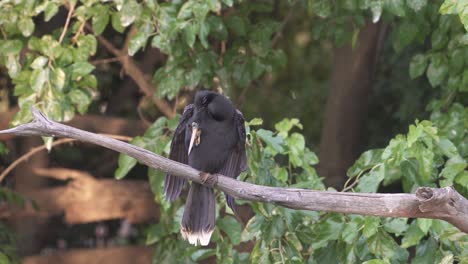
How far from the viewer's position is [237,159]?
3.46 metres

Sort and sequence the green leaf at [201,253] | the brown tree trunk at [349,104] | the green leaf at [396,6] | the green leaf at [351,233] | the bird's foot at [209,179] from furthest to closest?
the brown tree trunk at [349,104] → the green leaf at [201,253] → the green leaf at [396,6] → the green leaf at [351,233] → the bird's foot at [209,179]

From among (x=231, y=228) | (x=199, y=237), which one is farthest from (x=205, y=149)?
(x=231, y=228)

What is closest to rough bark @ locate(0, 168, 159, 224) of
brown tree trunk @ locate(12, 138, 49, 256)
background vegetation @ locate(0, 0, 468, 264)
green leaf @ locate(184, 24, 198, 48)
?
brown tree trunk @ locate(12, 138, 49, 256)

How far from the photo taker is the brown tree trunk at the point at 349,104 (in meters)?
5.08

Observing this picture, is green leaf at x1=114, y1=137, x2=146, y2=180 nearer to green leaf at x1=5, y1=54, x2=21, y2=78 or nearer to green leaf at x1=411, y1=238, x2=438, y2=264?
green leaf at x1=5, y1=54, x2=21, y2=78

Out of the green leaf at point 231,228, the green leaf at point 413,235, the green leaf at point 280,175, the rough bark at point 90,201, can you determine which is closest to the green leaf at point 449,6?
the green leaf at point 413,235

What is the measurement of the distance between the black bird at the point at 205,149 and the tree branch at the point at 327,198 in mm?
479

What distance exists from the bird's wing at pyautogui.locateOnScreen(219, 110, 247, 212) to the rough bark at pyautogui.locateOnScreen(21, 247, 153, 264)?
2.02 m

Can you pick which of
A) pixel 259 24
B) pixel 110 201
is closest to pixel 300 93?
pixel 110 201

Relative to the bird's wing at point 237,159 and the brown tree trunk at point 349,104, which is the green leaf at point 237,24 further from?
the brown tree trunk at point 349,104

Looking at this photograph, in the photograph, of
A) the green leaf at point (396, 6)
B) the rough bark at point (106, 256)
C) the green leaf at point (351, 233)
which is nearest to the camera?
the green leaf at point (351, 233)

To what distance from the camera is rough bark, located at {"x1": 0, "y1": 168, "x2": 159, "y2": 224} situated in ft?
16.9

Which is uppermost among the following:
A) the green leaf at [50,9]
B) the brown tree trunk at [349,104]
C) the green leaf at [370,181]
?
the green leaf at [50,9]

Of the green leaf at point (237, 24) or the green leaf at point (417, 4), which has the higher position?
the green leaf at point (417, 4)
